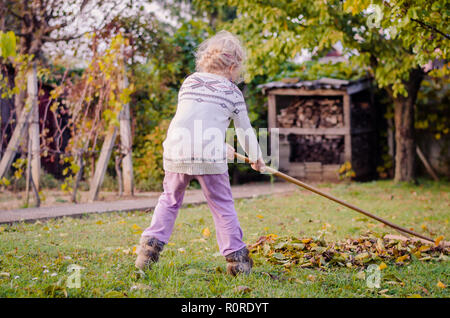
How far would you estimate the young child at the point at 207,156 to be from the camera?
2969 millimetres

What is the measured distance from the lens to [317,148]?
34.6 ft

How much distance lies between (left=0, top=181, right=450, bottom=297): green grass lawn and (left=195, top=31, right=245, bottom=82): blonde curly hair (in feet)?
4.34

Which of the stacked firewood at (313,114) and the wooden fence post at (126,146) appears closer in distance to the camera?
the wooden fence post at (126,146)

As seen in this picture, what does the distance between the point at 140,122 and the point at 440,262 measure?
254 inches

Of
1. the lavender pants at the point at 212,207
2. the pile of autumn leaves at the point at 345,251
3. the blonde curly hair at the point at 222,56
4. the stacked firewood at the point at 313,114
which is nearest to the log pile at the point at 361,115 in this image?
the stacked firewood at the point at 313,114

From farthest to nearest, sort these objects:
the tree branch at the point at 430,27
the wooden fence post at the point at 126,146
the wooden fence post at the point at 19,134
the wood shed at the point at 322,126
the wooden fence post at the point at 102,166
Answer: the wood shed at the point at 322,126, the wooden fence post at the point at 126,146, the wooden fence post at the point at 102,166, the wooden fence post at the point at 19,134, the tree branch at the point at 430,27

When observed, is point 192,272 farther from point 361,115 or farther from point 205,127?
point 361,115

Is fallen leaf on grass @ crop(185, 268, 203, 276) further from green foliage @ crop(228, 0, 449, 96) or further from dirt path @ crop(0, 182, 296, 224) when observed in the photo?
green foliage @ crop(228, 0, 449, 96)

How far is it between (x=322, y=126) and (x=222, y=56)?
7600 millimetres

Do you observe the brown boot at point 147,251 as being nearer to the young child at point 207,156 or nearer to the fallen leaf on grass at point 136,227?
the young child at point 207,156
